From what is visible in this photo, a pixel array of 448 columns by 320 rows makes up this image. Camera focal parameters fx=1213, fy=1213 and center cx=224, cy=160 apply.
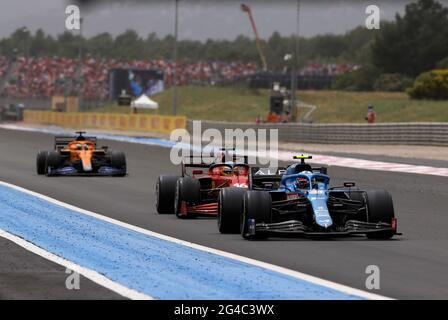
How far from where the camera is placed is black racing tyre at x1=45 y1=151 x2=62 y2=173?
27.1m

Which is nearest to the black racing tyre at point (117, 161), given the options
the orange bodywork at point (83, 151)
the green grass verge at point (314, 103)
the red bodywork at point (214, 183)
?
the orange bodywork at point (83, 151)

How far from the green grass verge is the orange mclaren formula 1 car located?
145 ft

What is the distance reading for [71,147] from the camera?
27.2 m

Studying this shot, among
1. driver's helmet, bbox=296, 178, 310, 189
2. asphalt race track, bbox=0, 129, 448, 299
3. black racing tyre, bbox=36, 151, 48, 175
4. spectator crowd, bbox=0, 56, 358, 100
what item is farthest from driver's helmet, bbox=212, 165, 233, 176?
spectator crowd, bbox=0, 56, 358, 100

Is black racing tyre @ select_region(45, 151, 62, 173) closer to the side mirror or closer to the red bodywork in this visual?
the red bodywork

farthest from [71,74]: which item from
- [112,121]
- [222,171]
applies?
[222,171]

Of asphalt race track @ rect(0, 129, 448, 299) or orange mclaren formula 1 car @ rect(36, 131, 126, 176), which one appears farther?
orange mclaren formula 1 car @ rect(36, 131, 126, 176)

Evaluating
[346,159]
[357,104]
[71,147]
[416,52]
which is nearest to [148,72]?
[416,52]

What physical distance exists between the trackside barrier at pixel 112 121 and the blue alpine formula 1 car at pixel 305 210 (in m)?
44.5

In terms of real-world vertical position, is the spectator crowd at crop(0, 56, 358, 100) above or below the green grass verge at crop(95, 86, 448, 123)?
above

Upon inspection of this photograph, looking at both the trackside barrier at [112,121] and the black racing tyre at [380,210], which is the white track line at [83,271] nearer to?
the black racing tyre at [380,210]

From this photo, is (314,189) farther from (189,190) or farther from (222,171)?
(222,171)
